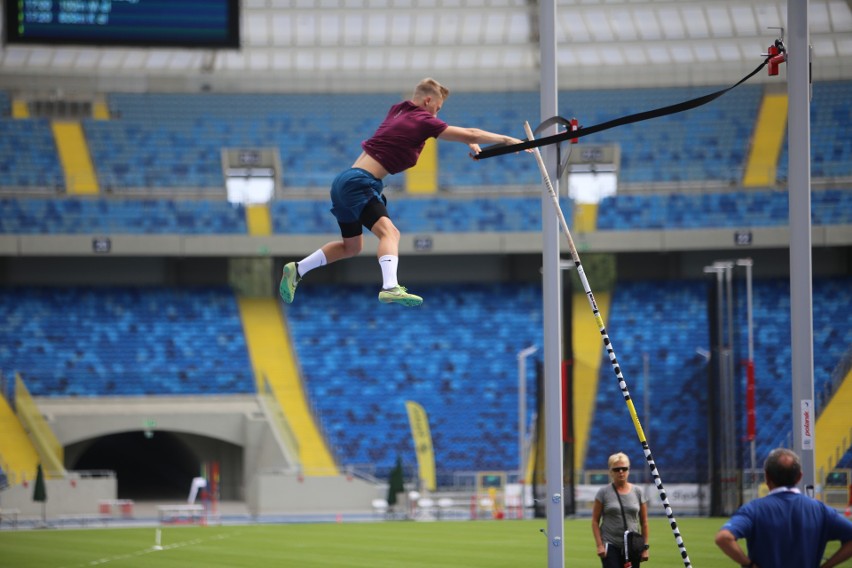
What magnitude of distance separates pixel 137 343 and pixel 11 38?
13.2 meters

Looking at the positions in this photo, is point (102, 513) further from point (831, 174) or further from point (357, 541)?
point (831, 174)

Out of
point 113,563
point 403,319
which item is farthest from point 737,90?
point 113,563

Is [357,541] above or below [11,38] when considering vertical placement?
below

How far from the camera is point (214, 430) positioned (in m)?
31.2

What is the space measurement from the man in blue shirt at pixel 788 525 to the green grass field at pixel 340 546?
37.9 feet

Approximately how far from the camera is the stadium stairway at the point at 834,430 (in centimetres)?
2886

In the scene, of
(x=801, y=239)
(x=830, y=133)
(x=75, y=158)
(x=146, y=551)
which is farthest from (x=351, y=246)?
(x=830, y=133)

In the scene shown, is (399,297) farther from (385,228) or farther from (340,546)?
(340,546)

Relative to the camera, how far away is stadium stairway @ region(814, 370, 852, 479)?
28859 mm

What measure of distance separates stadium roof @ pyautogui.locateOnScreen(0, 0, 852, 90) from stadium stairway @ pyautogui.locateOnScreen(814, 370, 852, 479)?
10944mm

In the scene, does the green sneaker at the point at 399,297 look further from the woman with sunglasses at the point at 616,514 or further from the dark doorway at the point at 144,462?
the dark doorway at the point at 144,462

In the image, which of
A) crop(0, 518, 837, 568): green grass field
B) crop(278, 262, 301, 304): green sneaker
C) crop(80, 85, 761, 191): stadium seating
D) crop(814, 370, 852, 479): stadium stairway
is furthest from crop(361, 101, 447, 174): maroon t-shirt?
crop(80, 85, 761, 191): stadium seating

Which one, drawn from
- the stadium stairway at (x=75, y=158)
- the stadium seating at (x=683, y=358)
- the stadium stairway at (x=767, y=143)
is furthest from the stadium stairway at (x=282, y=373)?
the stadium stairway at (x=767, y=143)

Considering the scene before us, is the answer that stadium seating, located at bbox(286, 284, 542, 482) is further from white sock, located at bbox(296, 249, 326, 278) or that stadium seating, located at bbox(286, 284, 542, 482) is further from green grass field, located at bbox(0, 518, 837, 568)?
white sock, located at bbox(296, 249, 326, 278)
